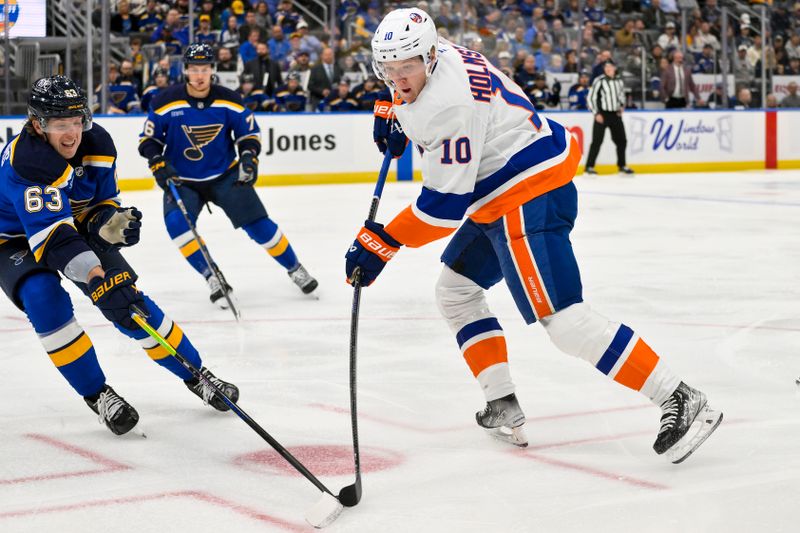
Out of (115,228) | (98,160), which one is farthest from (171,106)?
(115,228)

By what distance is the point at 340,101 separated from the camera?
12352 mm

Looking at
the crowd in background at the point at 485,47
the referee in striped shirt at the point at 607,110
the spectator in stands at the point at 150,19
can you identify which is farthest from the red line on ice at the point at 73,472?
the referee in striped shirt at the point at 607,110

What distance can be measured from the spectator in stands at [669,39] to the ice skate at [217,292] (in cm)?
1077

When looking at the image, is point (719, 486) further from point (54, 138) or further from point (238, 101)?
point (238, 101)

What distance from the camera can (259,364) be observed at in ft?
13.5

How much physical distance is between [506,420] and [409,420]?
1.25 ft

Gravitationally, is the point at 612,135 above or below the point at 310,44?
below

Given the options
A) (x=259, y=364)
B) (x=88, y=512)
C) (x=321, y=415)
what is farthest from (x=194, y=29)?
(x=88, y=512)

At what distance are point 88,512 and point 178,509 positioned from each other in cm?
20

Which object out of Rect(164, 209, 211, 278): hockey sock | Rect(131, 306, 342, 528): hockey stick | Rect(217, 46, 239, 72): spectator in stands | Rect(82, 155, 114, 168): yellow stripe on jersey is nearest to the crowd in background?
Rect(217, 46, 239, 72): spectator in stands

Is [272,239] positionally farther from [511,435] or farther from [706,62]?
[706,62]

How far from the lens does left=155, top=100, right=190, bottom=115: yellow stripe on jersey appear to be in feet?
18.5

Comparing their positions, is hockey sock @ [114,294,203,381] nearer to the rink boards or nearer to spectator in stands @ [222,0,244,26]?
the rink boards

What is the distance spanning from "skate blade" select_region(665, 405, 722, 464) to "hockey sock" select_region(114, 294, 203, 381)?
4.57ft
